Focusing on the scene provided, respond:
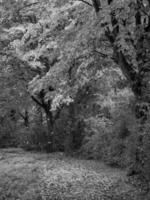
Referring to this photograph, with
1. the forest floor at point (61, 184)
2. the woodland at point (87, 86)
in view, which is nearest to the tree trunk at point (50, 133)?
the woodland at point (87, 86)

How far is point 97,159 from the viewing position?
12414 mm

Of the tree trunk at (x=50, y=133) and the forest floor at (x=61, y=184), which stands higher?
the tree trunk at (x=50, y=133)

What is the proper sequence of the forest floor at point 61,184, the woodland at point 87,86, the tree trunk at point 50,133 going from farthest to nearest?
the tree trunk at point 50,133 < the forest floor at point 61,184 < the woodland at point 87,86

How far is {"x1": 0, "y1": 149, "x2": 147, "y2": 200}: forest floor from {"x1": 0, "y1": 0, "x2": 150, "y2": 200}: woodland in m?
0.03

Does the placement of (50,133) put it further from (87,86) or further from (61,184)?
(61,184)

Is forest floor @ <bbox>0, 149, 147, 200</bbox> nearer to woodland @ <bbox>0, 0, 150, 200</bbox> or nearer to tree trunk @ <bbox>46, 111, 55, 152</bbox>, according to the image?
woodland @ <bbox>0, 0, 150, 200</bbox>

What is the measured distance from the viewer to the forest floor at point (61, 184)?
684 centimetres

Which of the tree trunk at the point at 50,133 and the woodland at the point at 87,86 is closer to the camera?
the woodland at the point at 87,86

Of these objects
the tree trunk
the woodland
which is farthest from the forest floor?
the tree trunk

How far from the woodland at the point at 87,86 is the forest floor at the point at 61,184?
0.09 feet

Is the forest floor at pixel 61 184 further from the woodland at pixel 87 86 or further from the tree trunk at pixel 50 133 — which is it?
the tree trunk at pixel 50 133

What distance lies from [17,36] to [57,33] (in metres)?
4.32

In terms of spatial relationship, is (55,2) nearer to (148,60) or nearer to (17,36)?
(148,60)

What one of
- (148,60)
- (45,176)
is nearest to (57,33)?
(148,60)
